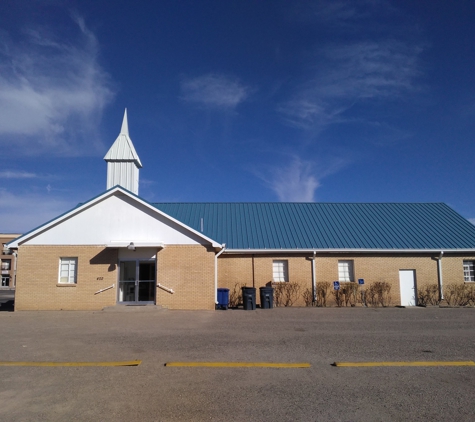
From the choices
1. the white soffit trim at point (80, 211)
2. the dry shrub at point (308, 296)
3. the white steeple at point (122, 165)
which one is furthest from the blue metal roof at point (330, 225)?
the white steeple at point (122, 165)

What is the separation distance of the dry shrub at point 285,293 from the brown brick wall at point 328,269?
258mm

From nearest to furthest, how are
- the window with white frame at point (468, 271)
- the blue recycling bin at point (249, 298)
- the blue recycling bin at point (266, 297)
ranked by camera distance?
the blue recycling bin at point (249, 298)
the blue recycling bin at point (266, 297)
the window with white frame at point (468, 271)

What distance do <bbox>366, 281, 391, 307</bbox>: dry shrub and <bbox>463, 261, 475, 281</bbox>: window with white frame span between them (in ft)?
14.9

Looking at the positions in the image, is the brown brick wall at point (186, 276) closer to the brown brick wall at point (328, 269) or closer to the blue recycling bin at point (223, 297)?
the blue recycling bin at point (223, 297)

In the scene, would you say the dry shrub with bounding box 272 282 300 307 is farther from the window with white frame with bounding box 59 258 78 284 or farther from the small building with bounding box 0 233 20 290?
the small building with bounding box 0 233 20 290

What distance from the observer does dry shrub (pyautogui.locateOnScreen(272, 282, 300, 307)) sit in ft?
70.5

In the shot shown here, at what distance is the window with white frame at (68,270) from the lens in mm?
18609

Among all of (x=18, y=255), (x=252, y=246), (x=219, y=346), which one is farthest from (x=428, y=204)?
(x=18, y=255)

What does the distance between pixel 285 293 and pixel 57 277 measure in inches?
425

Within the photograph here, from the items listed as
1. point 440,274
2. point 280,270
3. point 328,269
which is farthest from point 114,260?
point 440,274

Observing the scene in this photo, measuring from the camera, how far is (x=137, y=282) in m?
18.7

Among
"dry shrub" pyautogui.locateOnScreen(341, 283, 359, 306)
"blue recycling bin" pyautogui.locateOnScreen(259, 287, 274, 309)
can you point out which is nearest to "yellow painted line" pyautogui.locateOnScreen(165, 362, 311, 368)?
"blue recycling bin" pyautogui.locateOnScreen(259, 287, 274, 309)

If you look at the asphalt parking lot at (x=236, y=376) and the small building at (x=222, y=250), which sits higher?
the small building at (x=222, y=250)

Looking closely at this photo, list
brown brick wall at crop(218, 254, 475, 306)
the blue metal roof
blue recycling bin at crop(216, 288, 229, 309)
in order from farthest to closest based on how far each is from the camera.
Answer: the blue metal roof
brown brick wall at crop(218, 254, 475, 306)
blue recycling bin at crop(216, 288, 229, 309)
